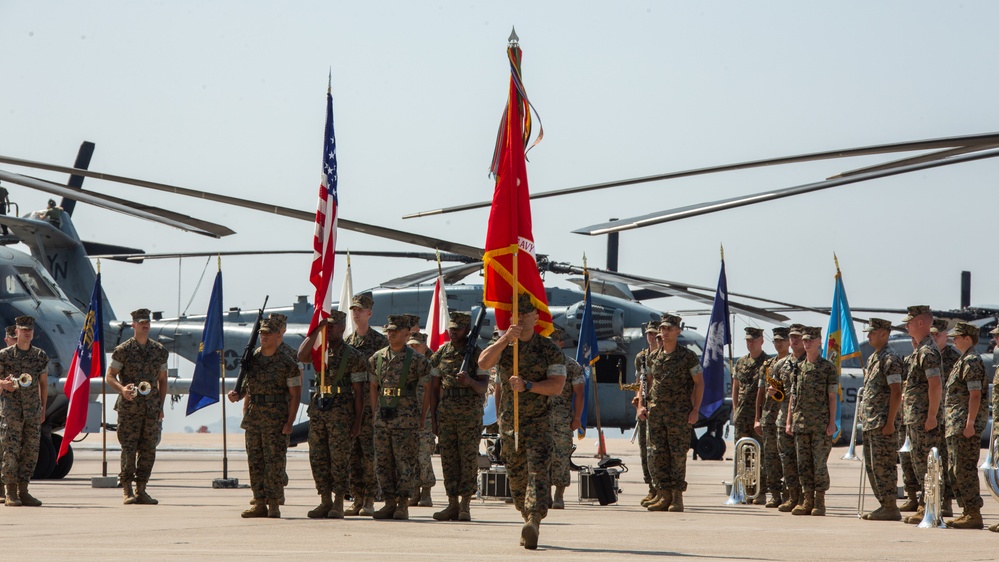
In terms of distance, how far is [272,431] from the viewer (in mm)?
9539

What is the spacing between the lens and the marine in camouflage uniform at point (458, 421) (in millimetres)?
9289

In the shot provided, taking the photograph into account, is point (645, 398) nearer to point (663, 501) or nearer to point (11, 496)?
point (663, 501)

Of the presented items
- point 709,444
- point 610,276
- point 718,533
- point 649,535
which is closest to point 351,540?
point 649,535

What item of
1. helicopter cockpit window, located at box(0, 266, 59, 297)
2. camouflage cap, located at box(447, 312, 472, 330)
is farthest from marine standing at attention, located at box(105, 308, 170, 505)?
helicopter cockpit window, located at box(0, 266, 59, 297)

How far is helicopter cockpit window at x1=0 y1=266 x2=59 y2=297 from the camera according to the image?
16.3 m

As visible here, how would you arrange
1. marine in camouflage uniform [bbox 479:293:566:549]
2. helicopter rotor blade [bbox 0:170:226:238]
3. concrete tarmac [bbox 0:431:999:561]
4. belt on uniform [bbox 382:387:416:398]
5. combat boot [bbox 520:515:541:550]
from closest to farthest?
1. concrete tarmac [bbox 0:431:999:561]
2. combat boot [bbox 520:515:541:550]
3. marine in camouflage uniform [bbox 479:293:566:549]
4. belt on uniform [bbox 382:387:416:398]
5. helicopter rotor blade [bbox 0:170:226:238]

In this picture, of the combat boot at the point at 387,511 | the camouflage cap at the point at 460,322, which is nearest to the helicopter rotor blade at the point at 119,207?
the camouflage cap at the point at 460,322

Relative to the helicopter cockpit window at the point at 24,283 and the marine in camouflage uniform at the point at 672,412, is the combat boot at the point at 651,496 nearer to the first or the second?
the marine in camouflage uniform at the point at 672,412

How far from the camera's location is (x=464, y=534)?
8.16 metres

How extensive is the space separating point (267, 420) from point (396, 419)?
99 centimetres

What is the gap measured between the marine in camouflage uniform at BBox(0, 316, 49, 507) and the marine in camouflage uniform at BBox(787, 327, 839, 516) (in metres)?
6.67

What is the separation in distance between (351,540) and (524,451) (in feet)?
3.90

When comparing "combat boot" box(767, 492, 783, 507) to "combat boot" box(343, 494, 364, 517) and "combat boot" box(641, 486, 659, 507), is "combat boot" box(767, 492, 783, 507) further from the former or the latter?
"combat boot" box(343, 494, 364, 517)

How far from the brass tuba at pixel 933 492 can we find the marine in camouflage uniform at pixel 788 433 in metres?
1.93
